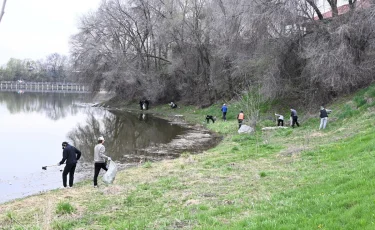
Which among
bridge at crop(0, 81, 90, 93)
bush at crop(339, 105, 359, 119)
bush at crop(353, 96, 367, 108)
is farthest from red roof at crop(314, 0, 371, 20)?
bridge at crop(0, 81, 90, 93)

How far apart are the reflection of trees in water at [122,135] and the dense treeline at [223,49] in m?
8.55

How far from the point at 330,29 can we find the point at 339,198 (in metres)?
20.8

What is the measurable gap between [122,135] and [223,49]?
44.0ft

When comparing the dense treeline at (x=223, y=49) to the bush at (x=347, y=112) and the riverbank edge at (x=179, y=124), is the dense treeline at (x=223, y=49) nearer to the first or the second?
the bush at (x=347, y=112)

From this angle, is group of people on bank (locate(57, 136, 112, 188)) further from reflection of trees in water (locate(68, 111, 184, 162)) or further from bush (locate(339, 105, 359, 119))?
bush (locate(339, 105, 359, 119))

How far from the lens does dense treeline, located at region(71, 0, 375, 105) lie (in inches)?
1008

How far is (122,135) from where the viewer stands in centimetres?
3153

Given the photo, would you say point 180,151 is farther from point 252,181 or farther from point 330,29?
point 330,29

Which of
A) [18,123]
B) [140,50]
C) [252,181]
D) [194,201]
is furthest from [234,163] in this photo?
[140,50]

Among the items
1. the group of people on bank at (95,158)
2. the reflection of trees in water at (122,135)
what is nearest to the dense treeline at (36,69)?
the reflection of trees in water at (122,135)

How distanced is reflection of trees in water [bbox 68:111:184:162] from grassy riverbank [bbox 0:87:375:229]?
7.05 metres

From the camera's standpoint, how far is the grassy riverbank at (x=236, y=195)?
758 cm

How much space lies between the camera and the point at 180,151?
23078 millimetres

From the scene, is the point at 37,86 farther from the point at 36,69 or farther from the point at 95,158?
the point at 95,158
